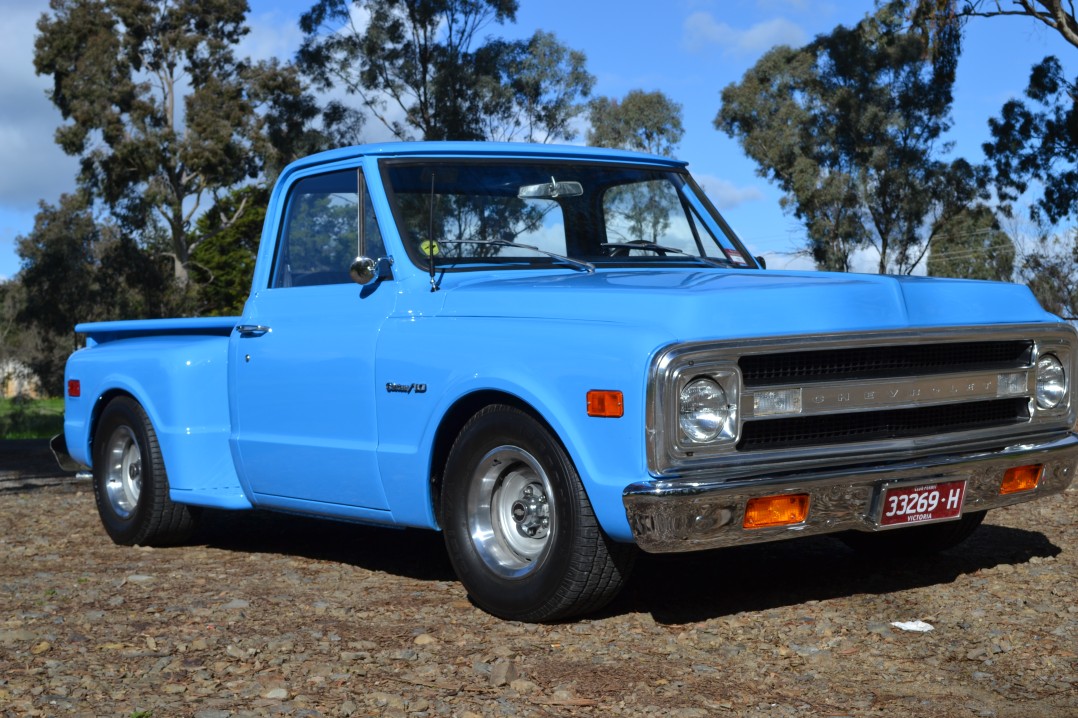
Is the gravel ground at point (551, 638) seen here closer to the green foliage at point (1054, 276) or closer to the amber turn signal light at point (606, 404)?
the amber turn signal light at point (606, 404)

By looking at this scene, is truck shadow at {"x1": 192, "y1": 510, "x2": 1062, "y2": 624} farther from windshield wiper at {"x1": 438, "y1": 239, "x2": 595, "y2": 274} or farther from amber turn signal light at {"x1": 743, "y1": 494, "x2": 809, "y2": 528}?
windshield wiper at {"x1": 438, "y1": 239, "x2": 595, "y2": 274}

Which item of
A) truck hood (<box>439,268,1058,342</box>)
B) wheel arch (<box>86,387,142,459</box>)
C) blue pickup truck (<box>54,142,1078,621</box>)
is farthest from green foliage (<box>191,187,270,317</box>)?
truck hood (<box>439,268,1058,342</box>)

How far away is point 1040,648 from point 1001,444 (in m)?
1.00

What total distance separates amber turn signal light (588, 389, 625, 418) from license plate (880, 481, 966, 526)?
1.06m

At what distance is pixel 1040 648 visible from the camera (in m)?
4.74

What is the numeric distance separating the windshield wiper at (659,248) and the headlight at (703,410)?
1788 millimetres

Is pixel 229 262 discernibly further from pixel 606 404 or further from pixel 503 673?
pixel 503 673

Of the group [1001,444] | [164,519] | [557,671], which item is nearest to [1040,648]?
[1001,444]

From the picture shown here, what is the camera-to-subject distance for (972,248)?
51969 mm

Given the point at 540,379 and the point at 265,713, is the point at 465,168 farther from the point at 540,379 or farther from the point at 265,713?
the point at 265,713

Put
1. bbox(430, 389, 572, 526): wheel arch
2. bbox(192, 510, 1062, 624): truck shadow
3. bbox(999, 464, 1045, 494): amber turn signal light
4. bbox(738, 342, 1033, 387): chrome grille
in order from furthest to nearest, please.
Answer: bbox(192, 510, 1062, 624): truck shadow, bbox(999, 464, 1045, 494): amber turn signal light, bbox(430, 389, 572, 526): wheel arch, bbox(738, 342, 1033, 387): chrome grille

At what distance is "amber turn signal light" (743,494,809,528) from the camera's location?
4.70 meters

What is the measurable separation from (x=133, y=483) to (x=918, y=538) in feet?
13.9

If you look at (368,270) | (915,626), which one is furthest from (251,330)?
(915,626)
